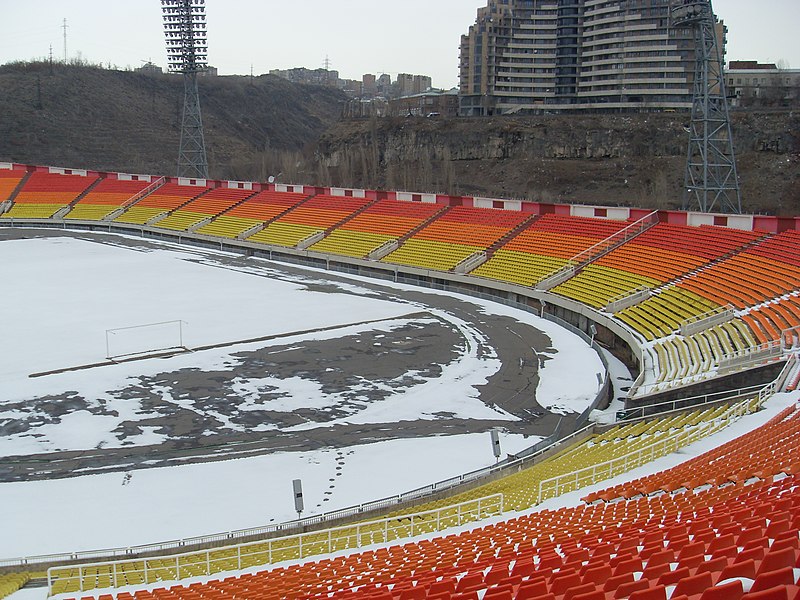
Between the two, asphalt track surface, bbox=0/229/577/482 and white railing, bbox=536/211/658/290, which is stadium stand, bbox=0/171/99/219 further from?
white railing, bbox=536/211/658/290

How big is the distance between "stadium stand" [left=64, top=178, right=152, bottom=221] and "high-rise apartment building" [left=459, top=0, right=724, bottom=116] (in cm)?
5455

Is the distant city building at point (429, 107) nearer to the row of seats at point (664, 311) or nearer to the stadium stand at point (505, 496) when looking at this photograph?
the row of seats at point (664, 311)

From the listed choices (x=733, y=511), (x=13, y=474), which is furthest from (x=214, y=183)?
(x=733, y=511)

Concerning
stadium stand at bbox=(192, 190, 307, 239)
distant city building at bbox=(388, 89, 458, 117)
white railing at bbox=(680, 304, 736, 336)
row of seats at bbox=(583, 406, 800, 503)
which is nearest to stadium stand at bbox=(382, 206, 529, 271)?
stadium stand at bbox=(192, 190, 307, 239)

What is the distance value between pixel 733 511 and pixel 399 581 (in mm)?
3852

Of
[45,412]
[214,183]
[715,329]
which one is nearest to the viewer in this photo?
[45,412]

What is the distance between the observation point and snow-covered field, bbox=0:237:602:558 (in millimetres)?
14484

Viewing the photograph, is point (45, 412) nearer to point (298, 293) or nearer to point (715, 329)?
point (298, 293)

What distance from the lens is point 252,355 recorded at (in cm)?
2528

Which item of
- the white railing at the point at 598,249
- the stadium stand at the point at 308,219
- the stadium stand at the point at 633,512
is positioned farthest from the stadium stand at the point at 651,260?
the stadium stand at the point at 308,219

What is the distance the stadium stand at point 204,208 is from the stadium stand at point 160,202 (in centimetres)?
112

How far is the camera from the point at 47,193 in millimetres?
63406

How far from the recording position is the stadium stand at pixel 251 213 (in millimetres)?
52781

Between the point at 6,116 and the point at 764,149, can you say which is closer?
Result: the point at 764,149
